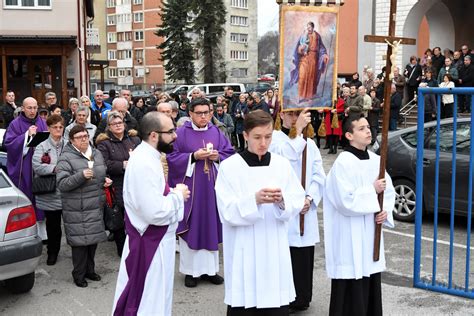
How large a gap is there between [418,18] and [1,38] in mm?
17174

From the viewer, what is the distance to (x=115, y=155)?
745 centimetres

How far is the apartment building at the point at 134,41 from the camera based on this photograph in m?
79.2

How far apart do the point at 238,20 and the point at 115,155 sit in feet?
235

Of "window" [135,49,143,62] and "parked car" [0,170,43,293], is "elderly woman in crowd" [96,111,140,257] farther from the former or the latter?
"window" [135,49,143,62]

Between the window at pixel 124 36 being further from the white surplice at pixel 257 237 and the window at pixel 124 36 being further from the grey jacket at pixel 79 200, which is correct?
the white surplice at pixel 257 237

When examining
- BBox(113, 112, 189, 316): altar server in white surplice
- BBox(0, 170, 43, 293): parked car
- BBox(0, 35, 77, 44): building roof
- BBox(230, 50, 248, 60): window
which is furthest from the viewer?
BBox(230, 50, 248, 60): window

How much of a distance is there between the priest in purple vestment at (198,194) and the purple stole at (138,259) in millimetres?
1967

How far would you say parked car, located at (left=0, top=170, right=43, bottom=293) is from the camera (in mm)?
5602

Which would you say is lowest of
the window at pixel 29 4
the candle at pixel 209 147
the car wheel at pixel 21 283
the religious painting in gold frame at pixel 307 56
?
the car wheel at pixel 21 283

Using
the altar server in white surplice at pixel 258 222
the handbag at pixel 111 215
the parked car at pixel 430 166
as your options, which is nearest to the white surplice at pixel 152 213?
the altar server in white surplice at pixel 258 222

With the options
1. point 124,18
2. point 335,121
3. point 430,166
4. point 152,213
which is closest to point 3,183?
point 152,213

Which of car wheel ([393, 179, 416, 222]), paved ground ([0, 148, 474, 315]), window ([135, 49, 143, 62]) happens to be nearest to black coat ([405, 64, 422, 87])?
car wheel ([393, 179, 416, 222])

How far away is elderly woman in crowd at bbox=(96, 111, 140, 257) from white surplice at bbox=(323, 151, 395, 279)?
3.26 metres

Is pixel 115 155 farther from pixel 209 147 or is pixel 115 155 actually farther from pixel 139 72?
pixel 139 72
